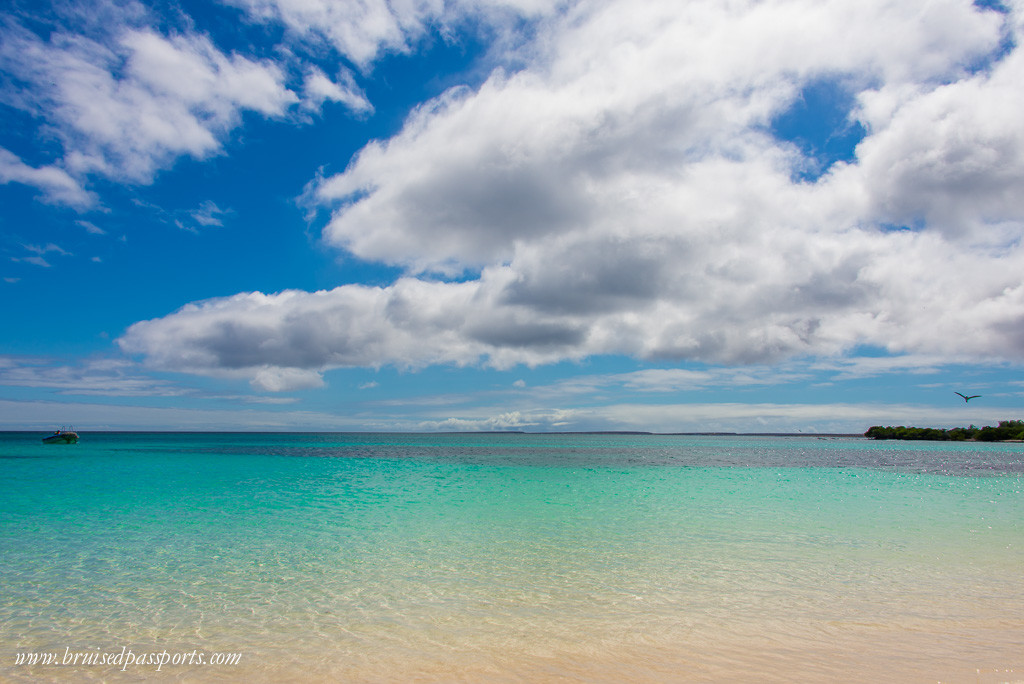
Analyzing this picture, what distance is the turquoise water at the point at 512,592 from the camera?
24.5 feet

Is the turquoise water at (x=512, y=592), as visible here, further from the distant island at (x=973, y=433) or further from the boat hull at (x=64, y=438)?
the distant island at (x=973, y=433)

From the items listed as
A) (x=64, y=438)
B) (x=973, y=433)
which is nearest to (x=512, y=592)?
(x=64, y=438)

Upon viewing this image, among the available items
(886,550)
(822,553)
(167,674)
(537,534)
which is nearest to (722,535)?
(822,553)

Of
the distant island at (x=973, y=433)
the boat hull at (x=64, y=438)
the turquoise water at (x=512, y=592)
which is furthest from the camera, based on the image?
the distant island at (x=973, y=433)

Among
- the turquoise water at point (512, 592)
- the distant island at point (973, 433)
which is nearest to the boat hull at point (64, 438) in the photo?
the turquoise water at point (512, 592)

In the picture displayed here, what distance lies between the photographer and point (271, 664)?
7.52 meters

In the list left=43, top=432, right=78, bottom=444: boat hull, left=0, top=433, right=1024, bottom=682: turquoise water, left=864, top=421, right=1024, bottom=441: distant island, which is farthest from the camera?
left=864, top=421, right=1024, bottom=441: distant island

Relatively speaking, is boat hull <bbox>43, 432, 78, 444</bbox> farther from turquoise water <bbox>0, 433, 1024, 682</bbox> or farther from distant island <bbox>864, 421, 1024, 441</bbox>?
distant island <bbox>864, 421, 1024, 441</bbox>

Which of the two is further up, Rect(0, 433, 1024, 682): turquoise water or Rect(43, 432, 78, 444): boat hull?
Rect(0, 433, 1024, 682): turquoise water

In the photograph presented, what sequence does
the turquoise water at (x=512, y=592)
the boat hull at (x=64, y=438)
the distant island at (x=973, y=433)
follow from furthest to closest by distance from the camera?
1. the distant island at (x=973, y=433)
2. the boat hull at (x=64, y=438)
3. the turquoise water at (x=512, y=592)

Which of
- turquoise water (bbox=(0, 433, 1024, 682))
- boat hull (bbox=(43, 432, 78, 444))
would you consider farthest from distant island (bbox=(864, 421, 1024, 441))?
boat hull (bbox=(43, 432, 78, 444))

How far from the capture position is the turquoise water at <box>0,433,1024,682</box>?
748 cm

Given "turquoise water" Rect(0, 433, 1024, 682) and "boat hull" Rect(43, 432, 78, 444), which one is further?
"boat hull" Rect(43, 432, 78, 444)

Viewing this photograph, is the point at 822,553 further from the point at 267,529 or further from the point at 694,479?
the point at 694,479
